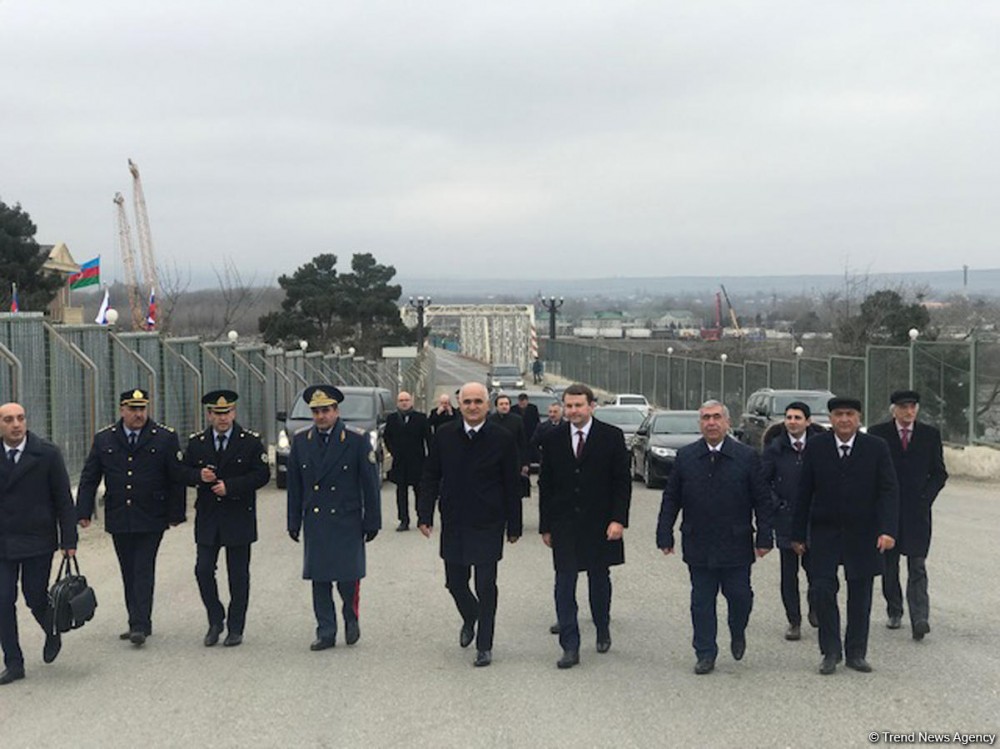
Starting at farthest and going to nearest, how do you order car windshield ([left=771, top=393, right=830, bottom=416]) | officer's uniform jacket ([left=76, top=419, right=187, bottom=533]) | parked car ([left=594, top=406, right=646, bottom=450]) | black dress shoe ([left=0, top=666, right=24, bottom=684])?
parked car ([left=594, top=406, right=646, bottom=450]), car windshield ([left=771, top=393, right=830, bottom=416]), officer's uniform jacket ([left=76, top=419, right=187, bottom=533]), black dress shoe ([left=0, top=666, right=24, bottom=684])

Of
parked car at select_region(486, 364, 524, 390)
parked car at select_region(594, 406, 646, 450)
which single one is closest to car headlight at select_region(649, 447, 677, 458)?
parked car at select_region(594, 406, 646, 450)

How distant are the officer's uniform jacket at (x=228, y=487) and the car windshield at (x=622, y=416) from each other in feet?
69.4

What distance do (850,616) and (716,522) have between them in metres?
1.08

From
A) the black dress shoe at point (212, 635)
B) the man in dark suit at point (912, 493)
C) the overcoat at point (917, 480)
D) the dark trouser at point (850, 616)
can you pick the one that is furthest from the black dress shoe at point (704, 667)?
the black dress shoe at point (212, 635)

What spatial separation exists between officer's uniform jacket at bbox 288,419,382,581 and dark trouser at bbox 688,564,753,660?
89.6 inches

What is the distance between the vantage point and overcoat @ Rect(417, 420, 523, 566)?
27.8ft

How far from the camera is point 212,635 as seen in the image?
9086 millimetres

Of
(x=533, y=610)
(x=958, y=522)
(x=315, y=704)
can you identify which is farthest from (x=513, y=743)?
(x=958, y=522)

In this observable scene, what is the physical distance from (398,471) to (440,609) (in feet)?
20.2

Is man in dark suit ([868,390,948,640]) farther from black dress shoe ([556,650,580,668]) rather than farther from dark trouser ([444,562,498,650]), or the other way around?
dark trouser ([444,562,498,650])

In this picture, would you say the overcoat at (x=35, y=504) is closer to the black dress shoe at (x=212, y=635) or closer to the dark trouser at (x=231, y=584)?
the dark trouser at (x=231, y=584)

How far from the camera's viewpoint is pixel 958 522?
668 inches

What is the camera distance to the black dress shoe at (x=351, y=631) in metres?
9.00

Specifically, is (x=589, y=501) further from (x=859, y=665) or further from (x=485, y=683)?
(x=859, y=665)
